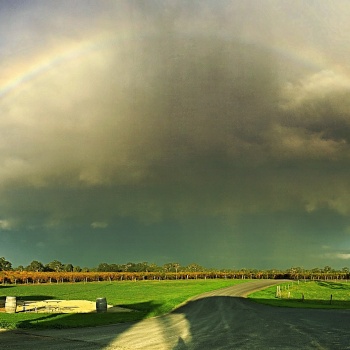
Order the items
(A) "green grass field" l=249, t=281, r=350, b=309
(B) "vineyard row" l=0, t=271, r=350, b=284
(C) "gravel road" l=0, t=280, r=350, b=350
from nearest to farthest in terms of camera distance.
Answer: (C) "gravel road" l=0, t=280, r=350, b=350, (A) "green grass field" l=249, t=281, r=350, b=309, (B) "vineyard row" l=0, t=271, r=350, b=284

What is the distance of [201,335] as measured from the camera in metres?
25.7

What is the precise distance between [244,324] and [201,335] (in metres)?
6.68

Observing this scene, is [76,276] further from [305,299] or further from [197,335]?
[197,335]

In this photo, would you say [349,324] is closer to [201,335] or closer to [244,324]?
[244,324]

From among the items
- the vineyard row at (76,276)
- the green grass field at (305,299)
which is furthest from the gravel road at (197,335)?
the vineyard row at (76,276)

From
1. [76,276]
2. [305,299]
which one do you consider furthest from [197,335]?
[76,276]

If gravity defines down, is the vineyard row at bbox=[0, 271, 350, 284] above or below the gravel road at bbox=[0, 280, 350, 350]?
above

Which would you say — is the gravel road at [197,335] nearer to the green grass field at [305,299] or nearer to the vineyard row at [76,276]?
the green grass field at [305,299]

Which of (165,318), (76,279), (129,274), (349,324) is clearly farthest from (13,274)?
(349,324)

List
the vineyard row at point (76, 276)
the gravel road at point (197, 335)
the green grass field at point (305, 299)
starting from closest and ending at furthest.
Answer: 1. the gravel road at point (197, 335)
2. the green grass field at point (305, 299)
3. the vineyard row at point (76, 276)

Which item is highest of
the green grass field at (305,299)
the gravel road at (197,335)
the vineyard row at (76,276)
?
the vineyard row at (76,276)

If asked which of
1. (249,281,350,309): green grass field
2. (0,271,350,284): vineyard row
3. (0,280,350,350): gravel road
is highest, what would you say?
(0,271,350,284): vineyard row

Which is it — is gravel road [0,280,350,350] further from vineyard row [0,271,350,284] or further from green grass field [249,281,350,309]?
vineyard row [0,271,350,284]

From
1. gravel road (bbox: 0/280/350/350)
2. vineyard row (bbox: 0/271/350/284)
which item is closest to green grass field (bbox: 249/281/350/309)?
gravel road (bbox: 0/280/350/350)
